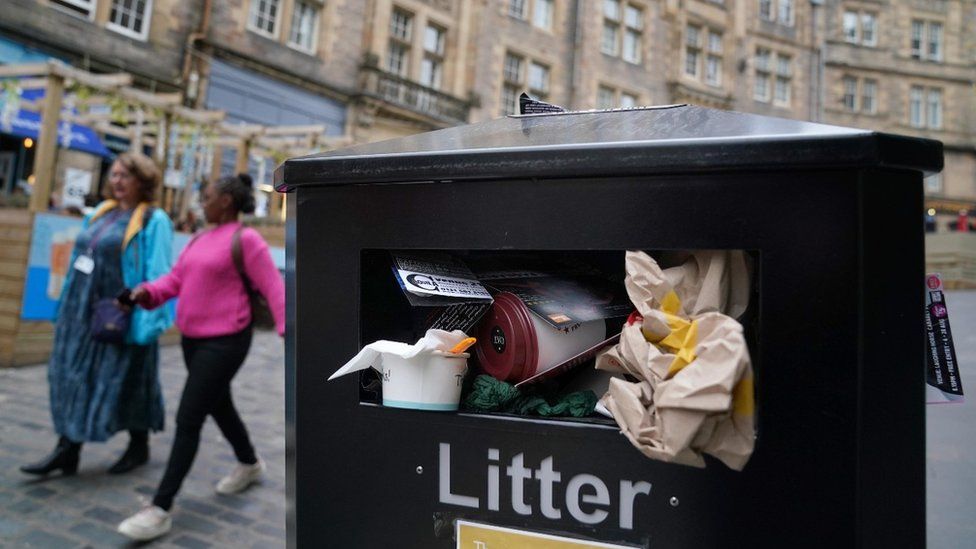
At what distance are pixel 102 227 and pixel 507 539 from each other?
338 cm

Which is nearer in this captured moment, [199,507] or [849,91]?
[199,507]

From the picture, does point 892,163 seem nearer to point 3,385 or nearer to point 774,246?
point 774,246

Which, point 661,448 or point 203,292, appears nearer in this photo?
point 661,448

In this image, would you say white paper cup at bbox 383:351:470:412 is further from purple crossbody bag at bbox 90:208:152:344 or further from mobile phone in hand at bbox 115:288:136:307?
purple crossbody bag at bbox 90:208:152:344

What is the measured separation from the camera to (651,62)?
70.6 ft

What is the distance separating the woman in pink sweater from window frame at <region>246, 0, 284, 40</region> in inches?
466

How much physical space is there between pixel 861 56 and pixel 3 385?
29085mm

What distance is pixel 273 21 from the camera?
1401 centimetres

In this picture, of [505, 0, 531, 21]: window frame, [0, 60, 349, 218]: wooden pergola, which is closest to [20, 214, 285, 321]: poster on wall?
[0, 60, 349, 218]: wooden pergola

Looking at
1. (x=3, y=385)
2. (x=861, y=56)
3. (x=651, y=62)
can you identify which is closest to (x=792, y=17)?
(x=861, y=56)

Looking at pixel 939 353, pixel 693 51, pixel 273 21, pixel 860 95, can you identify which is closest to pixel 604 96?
pixel 693 51

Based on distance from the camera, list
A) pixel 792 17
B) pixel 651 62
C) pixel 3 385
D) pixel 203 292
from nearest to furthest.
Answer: pixel 203 292 → pixel 3 385 → pixel 651 62 → pixel 792 17

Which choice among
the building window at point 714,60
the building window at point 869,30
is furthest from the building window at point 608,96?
the building window at point 869,30

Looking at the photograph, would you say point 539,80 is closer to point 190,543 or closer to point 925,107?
point 925,107
